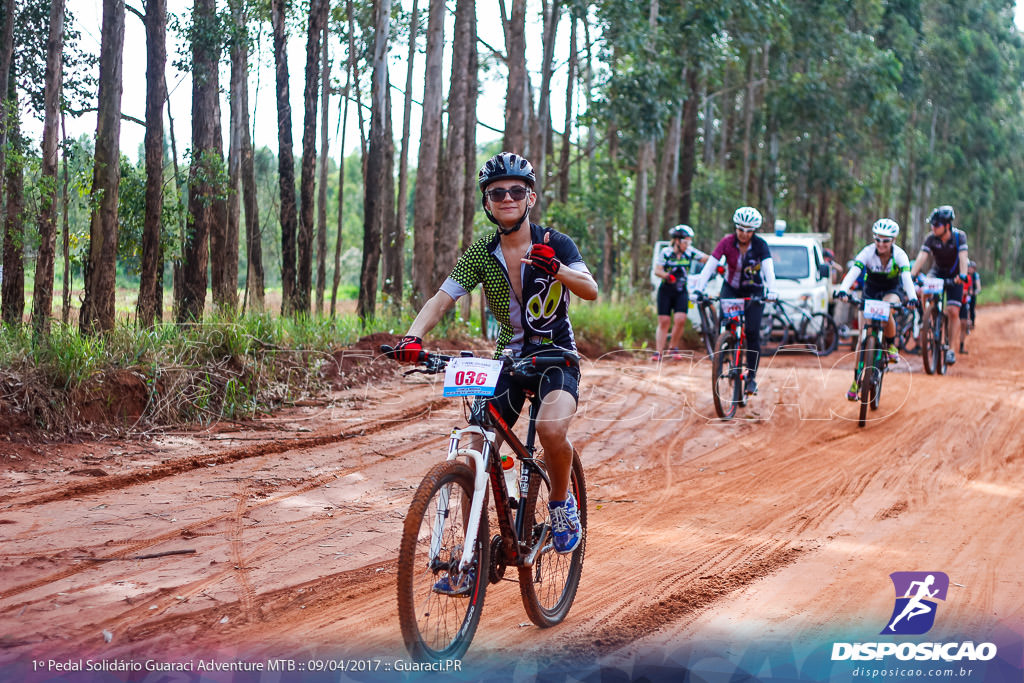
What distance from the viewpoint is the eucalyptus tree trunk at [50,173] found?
43.3 feet

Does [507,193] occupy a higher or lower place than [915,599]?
higher

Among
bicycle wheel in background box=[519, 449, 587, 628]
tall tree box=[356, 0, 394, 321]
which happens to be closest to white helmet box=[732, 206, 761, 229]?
bicycle wheel in background box=[519, 449, 587, 628]

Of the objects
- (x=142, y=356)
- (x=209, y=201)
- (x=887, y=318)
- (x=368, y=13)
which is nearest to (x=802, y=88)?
(x=368, y=13)

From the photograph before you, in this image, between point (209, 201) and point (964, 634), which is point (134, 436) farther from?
point (209, 201)

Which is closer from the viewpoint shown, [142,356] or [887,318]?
[142,356]

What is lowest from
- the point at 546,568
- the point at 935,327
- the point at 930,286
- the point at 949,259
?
the point at 546,568

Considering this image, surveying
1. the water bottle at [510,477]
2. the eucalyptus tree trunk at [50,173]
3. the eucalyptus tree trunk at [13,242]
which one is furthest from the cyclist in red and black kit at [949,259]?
the eucalyptus tree trunk at [13,242]

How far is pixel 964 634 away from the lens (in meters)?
4.59

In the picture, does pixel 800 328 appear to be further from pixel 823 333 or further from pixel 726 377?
pixel 726 377

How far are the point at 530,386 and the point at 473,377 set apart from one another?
21.8 inches

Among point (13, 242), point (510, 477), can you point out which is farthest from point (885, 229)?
point (13, 242)

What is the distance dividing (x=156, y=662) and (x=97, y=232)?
31.7ft

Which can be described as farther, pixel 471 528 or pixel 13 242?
pixel 13 242

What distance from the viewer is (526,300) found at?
467 centimetres
